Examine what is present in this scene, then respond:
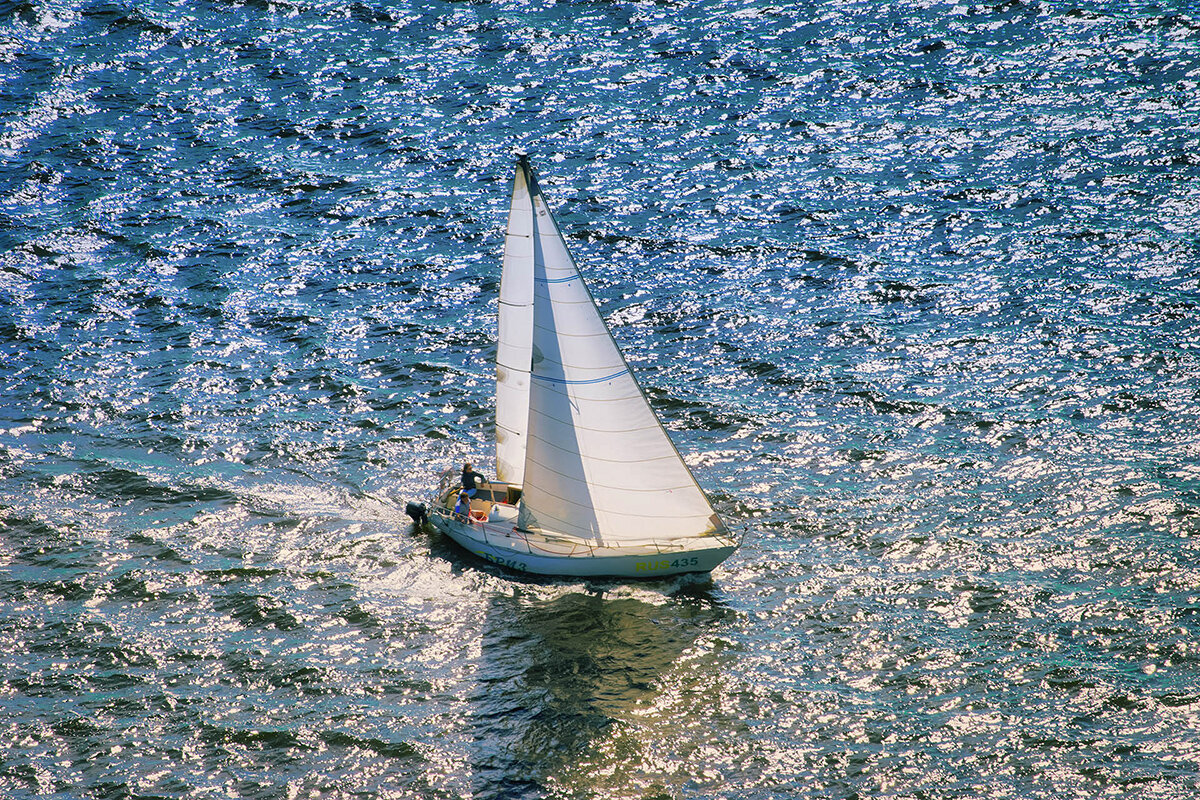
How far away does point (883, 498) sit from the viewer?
39.9m

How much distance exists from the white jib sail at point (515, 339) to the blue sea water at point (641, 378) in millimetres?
3708

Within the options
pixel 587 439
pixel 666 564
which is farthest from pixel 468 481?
pixel 666 564

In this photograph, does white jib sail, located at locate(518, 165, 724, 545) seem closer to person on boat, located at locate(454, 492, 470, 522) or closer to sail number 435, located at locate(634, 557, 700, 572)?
sail number 435, located at locate(634, 557, 700, 572)

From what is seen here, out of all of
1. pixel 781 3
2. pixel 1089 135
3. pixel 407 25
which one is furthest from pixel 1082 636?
pixel 407 25

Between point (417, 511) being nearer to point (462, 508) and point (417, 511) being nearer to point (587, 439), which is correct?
point (462, 508)

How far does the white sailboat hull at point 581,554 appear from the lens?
119 feet

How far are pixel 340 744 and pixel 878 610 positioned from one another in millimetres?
16800

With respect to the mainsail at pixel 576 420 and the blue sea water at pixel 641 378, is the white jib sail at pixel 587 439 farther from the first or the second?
the blue sea water at pixel 641 378

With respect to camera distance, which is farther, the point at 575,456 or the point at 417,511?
the point at 417,511

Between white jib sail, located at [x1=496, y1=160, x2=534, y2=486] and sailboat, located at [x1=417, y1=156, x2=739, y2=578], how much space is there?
46mm

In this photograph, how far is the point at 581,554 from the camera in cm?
3666

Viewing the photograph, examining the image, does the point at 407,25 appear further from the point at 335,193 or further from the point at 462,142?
the point at 335,193

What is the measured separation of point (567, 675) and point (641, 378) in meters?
16.4

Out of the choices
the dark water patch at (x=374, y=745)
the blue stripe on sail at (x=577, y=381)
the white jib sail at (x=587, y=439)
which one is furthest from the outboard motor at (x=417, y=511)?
the dark water patch at (x=374, y=745)
